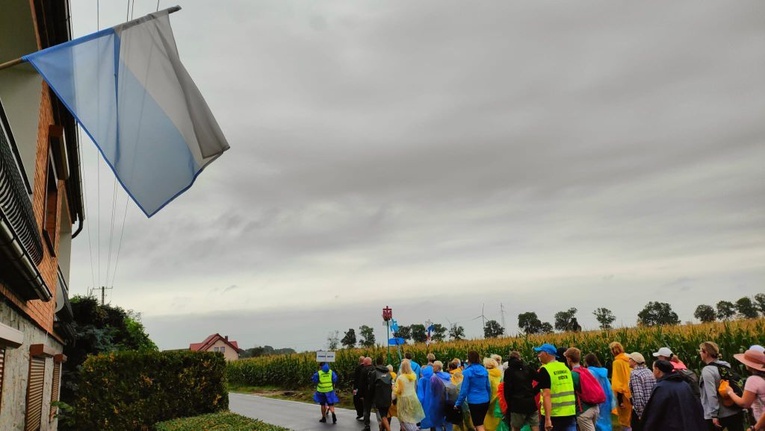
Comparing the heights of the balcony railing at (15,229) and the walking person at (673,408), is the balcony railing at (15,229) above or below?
above

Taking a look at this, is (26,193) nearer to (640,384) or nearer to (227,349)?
(640,384)

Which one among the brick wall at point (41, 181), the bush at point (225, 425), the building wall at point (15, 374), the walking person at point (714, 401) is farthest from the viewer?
the bush at point (225, 425)

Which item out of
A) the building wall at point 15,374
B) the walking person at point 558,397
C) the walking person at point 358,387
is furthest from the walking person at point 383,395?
the building wall at point 15,374

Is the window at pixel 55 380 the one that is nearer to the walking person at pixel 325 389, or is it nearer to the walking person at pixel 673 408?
the walking person at pixel 325 389

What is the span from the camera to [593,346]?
57.0ft

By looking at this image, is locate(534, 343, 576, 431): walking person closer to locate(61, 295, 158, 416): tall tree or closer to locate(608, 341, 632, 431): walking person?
locate(608, 341, 632, 431): walking person

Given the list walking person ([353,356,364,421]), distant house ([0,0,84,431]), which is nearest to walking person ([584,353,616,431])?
walking person ([353,356,364,421])

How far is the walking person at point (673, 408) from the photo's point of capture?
738 cm

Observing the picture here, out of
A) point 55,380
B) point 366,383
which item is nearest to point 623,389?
point 366,383

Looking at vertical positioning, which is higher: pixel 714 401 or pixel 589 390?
pixel 589 390

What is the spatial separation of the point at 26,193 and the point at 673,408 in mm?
7934

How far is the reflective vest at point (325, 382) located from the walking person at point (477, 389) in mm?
7862

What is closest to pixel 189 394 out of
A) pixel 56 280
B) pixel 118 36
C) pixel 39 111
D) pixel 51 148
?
pixel 56 280

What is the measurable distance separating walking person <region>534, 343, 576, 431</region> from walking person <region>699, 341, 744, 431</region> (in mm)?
1984
